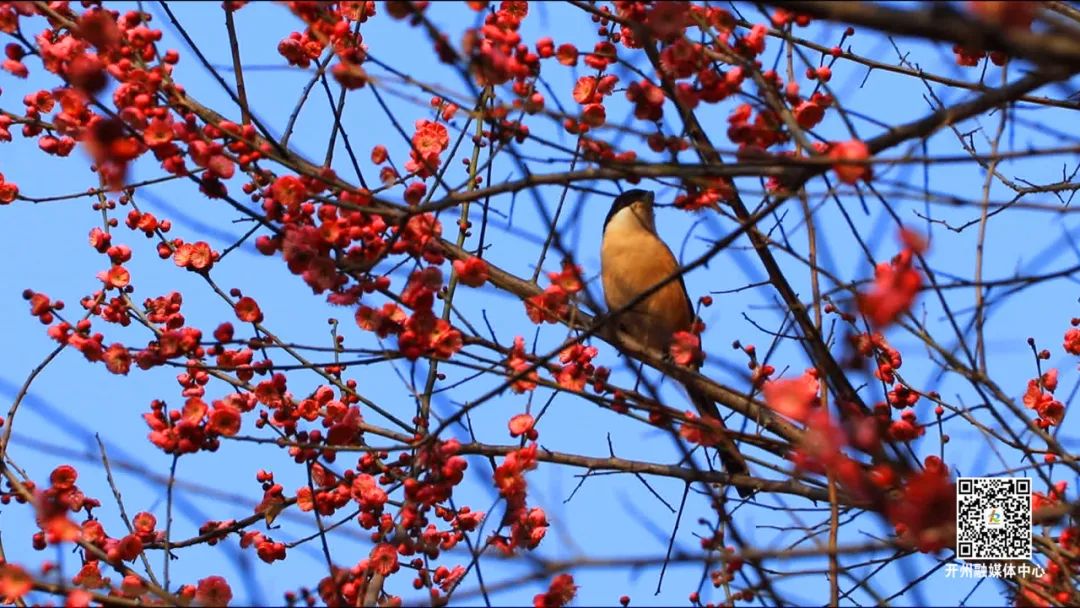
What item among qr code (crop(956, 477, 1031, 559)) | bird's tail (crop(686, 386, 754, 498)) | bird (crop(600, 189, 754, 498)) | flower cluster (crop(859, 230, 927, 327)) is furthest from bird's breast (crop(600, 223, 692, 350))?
flower cluster (crop(859, 230, 927, 327))

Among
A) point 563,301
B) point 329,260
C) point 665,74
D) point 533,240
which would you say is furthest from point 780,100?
point 329,260

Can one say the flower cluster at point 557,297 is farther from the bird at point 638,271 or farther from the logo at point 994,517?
the bird at point 638,271

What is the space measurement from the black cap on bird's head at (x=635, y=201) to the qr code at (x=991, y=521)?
2.63 metres

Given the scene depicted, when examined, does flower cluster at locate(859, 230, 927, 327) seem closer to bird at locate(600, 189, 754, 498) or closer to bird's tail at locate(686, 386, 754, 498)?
bird's tail at locate(686, 386, 754, 498)

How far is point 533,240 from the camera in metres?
2.90

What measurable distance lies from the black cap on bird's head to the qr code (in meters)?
2.63

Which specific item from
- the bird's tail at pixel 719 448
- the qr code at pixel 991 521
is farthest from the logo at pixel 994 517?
the bird's tail at pixel 719 448

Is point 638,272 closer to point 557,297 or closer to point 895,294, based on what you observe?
point 557,297

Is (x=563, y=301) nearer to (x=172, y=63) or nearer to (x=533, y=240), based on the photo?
(x=533, y=240)

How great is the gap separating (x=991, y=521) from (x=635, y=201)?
284 cm

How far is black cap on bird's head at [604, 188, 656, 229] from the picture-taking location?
5.87 metres

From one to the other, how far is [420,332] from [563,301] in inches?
17.1

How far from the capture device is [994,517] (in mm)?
3359

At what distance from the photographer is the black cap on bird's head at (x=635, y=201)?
587 cm
